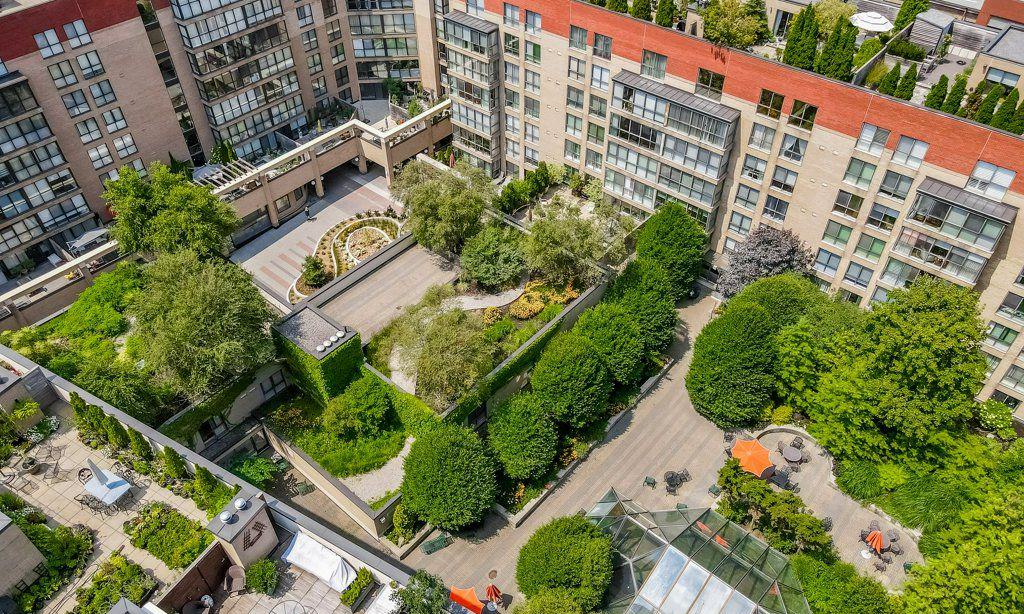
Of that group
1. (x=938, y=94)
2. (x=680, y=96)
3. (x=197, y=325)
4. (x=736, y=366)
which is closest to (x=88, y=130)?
(x=197, y=325)

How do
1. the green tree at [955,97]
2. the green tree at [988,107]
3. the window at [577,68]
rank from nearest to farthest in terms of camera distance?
1. the green tree at [988,107]
2. the green tree at [955,97]
3. the window at [577,68]

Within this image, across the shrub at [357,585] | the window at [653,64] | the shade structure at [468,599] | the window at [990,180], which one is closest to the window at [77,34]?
the window at [653,64]

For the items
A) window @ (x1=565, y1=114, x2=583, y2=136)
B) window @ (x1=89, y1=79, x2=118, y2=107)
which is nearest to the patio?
window @ (x1=89, y1=79, x2=118, y2=107)

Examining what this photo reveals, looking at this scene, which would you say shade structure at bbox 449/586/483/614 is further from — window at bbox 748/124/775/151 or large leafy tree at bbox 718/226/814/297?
window at bbox 748/124/775/151

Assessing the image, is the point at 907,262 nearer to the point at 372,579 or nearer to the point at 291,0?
the point at 372,579

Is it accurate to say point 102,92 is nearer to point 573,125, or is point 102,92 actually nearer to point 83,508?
point 83,508

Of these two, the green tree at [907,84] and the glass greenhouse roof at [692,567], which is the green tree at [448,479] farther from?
the green tree at [907,84]
